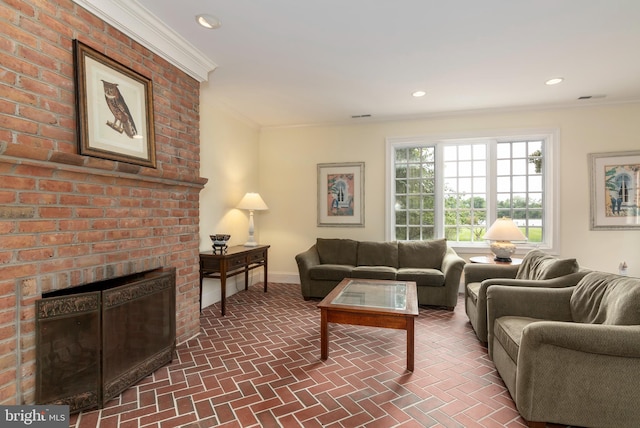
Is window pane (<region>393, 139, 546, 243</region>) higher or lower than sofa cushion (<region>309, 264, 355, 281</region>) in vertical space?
higher

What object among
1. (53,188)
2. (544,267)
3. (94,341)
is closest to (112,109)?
(53,188)

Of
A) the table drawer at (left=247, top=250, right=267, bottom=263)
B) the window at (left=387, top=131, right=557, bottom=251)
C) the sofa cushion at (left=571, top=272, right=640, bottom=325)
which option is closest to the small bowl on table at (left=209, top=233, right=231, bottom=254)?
the table drawer at (left=247, top=250, right=267, bottom=263)

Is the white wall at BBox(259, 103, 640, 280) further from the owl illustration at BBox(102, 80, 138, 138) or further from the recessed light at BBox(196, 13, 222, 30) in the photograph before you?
the owl illustration at BBox(102, 80, 138, 138)

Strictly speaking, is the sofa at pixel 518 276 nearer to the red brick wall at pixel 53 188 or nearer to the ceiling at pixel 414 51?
the ceiling at pixel 414 51

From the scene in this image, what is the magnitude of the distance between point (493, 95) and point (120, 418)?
5.00 m

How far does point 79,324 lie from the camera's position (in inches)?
73.8

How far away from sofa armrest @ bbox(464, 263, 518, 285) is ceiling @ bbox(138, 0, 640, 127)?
2155 millimetres

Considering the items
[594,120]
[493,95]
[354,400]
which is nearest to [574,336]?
[354,400]

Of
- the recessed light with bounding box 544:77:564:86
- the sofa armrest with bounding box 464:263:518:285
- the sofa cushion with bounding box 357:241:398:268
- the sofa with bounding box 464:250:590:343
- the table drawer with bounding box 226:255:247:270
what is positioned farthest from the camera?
the sofa cushion with bounding box 357:241:398:268

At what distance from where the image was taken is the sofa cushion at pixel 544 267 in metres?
2.64

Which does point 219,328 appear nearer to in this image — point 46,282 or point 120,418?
point 120,418

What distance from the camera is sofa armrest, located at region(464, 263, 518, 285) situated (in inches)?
133

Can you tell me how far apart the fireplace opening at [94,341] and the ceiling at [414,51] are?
2134 mm

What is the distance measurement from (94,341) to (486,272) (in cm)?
364
